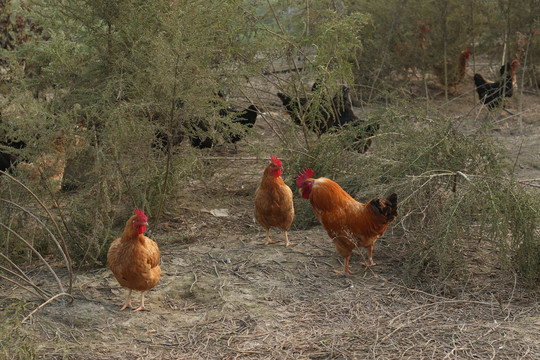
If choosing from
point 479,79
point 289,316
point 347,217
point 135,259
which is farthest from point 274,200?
point 479,79

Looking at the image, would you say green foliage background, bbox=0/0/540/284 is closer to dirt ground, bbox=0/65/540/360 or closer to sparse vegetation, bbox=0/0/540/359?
sparse vegetation, bbox=0/0/540/359

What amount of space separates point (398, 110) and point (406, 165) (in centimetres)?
93

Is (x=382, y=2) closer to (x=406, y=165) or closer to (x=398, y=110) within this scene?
(x=398, y=110)

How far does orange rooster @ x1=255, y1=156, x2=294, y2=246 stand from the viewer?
4926 millimetres

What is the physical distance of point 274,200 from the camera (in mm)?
4926

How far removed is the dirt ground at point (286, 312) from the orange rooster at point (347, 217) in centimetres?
25

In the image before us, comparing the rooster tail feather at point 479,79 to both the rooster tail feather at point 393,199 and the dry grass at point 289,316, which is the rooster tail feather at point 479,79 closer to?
the dry grass at point 289,316

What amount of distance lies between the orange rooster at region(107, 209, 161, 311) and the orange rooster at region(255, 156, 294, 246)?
130cm

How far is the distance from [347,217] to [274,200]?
78 cm

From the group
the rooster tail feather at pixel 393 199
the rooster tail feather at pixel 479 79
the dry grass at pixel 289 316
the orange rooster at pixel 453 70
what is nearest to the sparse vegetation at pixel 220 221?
the dry grass at pixel 289 316

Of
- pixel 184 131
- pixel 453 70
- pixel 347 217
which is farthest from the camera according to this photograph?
pixel 453 70

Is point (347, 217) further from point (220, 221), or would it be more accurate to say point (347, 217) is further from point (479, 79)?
point (479, 79)

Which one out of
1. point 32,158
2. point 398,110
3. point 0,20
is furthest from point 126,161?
point 0,20

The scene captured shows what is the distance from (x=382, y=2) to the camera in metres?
9.76
